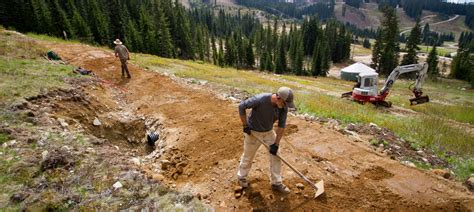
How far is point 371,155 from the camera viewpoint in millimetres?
7539

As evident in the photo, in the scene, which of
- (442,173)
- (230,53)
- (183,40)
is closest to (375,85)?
(442,173)

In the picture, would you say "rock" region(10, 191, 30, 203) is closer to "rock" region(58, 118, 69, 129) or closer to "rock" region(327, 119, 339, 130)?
"rock" region(58, 118, 69, 129)

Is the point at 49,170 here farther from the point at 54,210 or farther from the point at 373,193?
the point at 373,193

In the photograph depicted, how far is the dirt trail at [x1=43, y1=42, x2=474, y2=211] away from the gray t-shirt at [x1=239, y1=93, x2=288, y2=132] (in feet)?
5.14

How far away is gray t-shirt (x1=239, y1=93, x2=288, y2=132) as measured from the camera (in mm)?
5367

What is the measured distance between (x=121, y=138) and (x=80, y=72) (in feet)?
22.3

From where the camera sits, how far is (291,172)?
6.62 meters

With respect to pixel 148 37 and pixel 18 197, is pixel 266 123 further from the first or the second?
pixel 148 37

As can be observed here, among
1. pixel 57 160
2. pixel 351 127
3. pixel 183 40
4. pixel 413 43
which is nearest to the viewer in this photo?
pixel 57 160

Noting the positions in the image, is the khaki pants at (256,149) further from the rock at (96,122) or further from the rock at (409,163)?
the rock at (96,122)

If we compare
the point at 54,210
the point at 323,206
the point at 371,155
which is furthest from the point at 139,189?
the point at 371,155

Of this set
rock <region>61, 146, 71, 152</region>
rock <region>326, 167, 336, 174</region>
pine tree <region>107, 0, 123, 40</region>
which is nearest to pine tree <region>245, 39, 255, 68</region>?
pine tree <region>107, 0, 123, 40</region>

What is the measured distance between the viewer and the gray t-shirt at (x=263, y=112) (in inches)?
211

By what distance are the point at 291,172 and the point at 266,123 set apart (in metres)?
1.86
